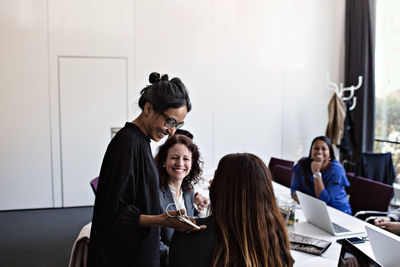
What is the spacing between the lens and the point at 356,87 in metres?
5.80

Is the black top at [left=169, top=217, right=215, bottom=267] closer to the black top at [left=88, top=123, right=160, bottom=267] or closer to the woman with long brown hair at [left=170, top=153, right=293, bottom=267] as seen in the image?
the woman with long brown hair at [left=170, top=153, right=293, bottom=267]

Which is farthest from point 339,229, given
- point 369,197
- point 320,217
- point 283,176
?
point 283,176

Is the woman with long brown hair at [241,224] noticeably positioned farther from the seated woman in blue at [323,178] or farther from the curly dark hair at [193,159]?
the seated woman in blue at [323,178]

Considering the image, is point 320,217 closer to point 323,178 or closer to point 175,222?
point 323,178

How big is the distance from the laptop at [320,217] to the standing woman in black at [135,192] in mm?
1185

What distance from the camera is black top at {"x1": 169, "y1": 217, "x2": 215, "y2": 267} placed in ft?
4.61

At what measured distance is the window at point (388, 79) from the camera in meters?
5.44

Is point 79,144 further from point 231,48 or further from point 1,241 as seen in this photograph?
point 231,48

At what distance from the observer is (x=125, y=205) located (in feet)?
4.91

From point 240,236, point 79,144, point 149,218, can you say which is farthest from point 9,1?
point 240,236

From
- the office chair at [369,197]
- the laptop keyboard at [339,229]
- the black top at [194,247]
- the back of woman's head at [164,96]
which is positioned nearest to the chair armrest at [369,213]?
the office chair at [369,197]

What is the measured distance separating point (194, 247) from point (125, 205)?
0.34 metres

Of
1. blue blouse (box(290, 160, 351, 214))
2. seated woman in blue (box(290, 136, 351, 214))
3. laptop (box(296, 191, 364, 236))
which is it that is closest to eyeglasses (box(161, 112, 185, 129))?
laptop (box(296, 191, 364, 236))

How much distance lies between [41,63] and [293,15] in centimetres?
429
